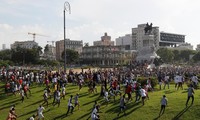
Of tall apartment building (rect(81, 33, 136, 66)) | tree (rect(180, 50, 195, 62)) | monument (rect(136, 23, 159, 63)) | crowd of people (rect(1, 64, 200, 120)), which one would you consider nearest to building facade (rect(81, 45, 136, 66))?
tall apartment building (rect(81, 33, 136, 66))

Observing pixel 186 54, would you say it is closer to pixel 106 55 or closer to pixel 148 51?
pixel 106 55

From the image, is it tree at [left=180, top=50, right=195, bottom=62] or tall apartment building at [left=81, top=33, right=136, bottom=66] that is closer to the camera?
tall apartment building at [left=81, top=33, right=136, bottom=66]

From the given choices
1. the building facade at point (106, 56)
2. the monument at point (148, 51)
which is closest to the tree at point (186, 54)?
the building facade at point (106, 56)

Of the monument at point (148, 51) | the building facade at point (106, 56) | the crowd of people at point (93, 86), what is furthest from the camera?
the building facade at point (106, 56)

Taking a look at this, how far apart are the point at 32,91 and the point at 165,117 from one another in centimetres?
1796

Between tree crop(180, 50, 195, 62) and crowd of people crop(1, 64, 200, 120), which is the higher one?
tree crop(180, 50, 195, 62)

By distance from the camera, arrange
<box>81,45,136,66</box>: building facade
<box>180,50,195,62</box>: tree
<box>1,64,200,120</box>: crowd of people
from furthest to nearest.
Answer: <box>180,50,195,62</box>: tree → <box>81,45,136,66</box>: building facade → <box>1,64,200,120</box>: crowd of people

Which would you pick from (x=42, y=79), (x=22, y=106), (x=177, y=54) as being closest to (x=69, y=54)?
(x=177, y=54)

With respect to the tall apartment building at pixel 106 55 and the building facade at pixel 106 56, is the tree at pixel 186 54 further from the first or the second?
the tall apartment building at pixel 106 55

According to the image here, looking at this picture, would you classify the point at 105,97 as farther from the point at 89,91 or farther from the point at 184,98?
the point at 184,98

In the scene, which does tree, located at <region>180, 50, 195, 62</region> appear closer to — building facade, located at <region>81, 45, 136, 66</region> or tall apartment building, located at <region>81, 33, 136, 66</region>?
building facade, located at <region>81, 45, 136, 66</region>

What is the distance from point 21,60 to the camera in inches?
4390

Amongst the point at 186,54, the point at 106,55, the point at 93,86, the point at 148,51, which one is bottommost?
the point at 93,86

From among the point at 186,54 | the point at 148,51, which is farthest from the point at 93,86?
the point at 186,54
